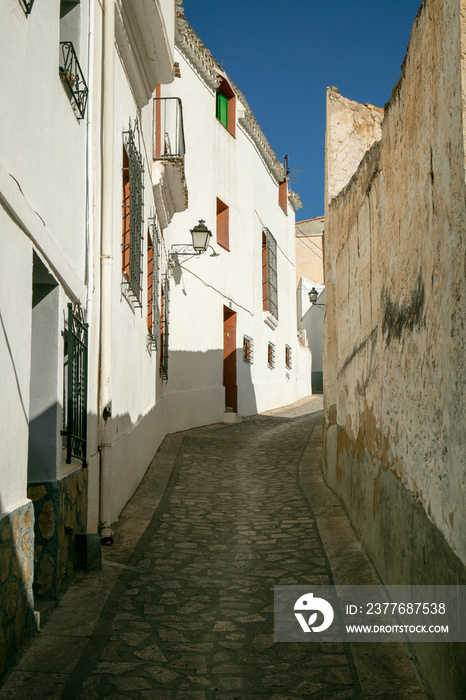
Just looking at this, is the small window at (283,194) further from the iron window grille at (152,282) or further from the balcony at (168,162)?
the iron window grille at (152,282)

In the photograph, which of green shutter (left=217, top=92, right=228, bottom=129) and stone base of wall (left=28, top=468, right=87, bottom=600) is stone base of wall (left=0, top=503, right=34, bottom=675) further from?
green shutter (left=217, top=92, right=228, bottom=129)

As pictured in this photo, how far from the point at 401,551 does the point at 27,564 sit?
2131 millimetres

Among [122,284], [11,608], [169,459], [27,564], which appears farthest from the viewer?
[169,459]

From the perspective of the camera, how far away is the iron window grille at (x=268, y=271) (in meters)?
19.3

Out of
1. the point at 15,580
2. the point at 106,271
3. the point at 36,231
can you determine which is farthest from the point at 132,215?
the point at 15,580

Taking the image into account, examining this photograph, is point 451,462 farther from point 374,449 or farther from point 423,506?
point 374,449

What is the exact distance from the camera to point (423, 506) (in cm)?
366

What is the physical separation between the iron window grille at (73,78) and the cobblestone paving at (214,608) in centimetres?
351

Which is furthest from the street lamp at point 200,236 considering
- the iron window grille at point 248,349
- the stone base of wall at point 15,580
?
the stone base of wall at point 15,580

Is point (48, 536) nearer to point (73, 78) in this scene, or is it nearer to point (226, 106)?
point (73, 78)

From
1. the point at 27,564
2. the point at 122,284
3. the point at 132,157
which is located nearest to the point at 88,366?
the point at 122,284

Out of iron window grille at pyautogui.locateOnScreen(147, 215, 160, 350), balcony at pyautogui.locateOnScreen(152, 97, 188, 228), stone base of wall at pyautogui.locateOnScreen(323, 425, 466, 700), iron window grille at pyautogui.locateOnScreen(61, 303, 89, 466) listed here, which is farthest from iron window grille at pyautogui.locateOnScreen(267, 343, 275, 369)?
iron window grille at pyautogui.locateOnScreen(61, 303, 89, 466)

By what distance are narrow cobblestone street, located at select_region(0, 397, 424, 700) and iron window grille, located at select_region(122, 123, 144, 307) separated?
2388 millimetres

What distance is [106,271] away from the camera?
6164mm
